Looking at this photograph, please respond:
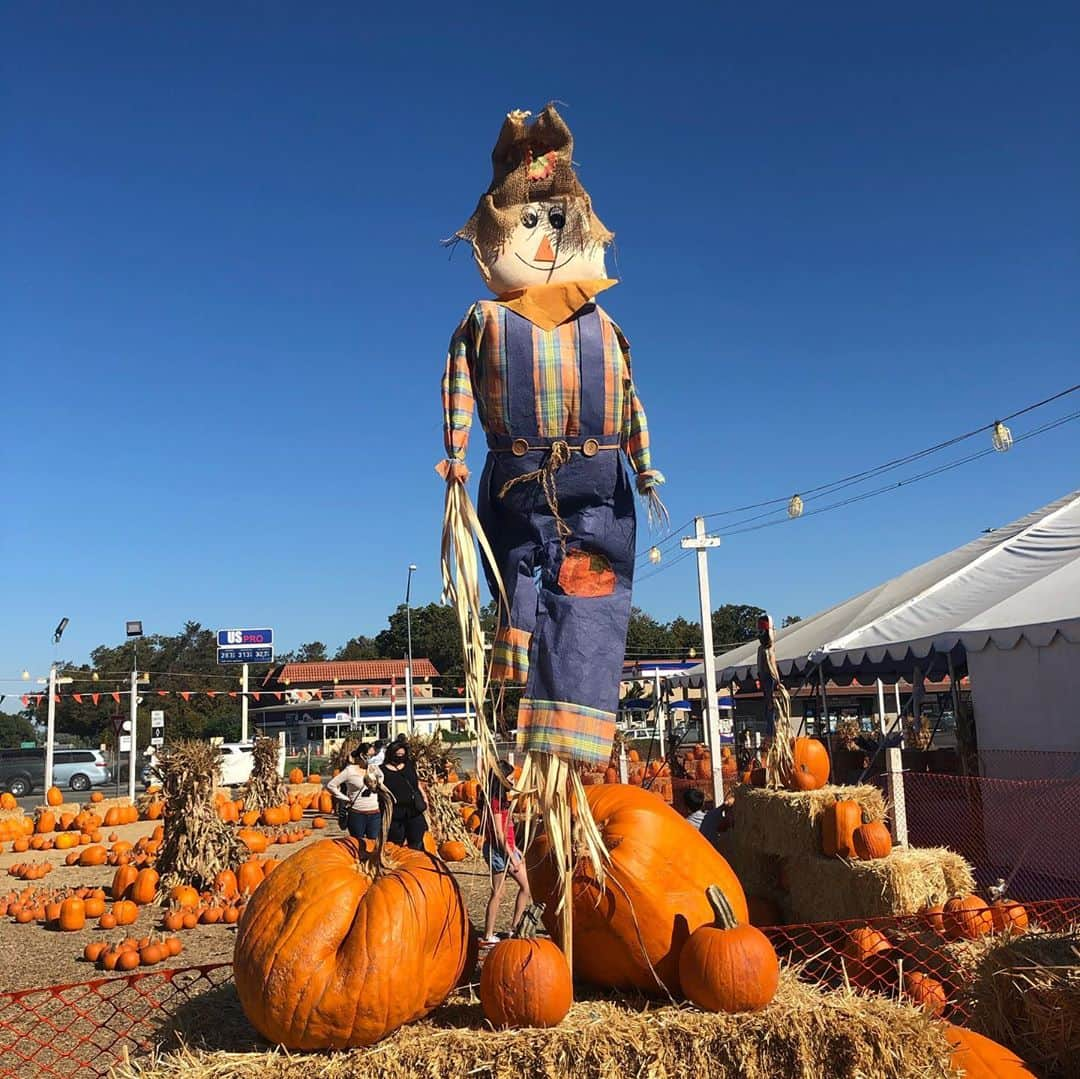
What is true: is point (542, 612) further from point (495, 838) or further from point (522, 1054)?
point (522, 1054)

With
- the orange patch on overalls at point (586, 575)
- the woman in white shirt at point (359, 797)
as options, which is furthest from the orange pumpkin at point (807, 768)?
the orange patch on overalls at point (586, 575)

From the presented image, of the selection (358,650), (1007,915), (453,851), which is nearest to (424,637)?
(358,650)

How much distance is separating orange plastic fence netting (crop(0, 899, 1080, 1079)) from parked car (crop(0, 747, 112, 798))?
24.5 m

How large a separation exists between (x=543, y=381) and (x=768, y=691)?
535 cm

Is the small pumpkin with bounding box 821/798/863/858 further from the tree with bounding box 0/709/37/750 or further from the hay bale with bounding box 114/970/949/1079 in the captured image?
the tree with bounding box 0/709/37/750

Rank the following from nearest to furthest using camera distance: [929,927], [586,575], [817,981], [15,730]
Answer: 1. [586,575]
2. [817,981]
3. [929,927]
4. [15,730]

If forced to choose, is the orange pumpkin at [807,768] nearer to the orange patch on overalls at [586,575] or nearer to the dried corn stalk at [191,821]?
the orange patch on overalls at [586,575]

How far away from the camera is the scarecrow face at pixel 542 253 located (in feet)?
11.1

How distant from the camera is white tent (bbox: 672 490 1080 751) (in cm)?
835

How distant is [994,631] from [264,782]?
11.5 meters

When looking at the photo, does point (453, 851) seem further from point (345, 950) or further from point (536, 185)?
point (536, 185)

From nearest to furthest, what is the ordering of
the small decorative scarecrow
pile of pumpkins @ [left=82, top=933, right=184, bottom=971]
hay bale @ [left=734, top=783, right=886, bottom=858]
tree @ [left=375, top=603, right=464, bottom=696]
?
1. the small decorative scarecrow
2. hay bale @ [left=734, top=783, right=886, bottom=858]
3. pile of pumpkins @ [left=82, top=933, right=184, bottom=971]
4. tree @ [left=375, top=603, right=464, bottom=696]

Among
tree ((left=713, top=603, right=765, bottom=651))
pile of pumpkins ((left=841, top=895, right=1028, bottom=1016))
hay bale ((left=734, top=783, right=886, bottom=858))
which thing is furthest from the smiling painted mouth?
tree ((left=713, top=603, right=765, bottom=651))

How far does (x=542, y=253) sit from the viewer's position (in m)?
3.41
